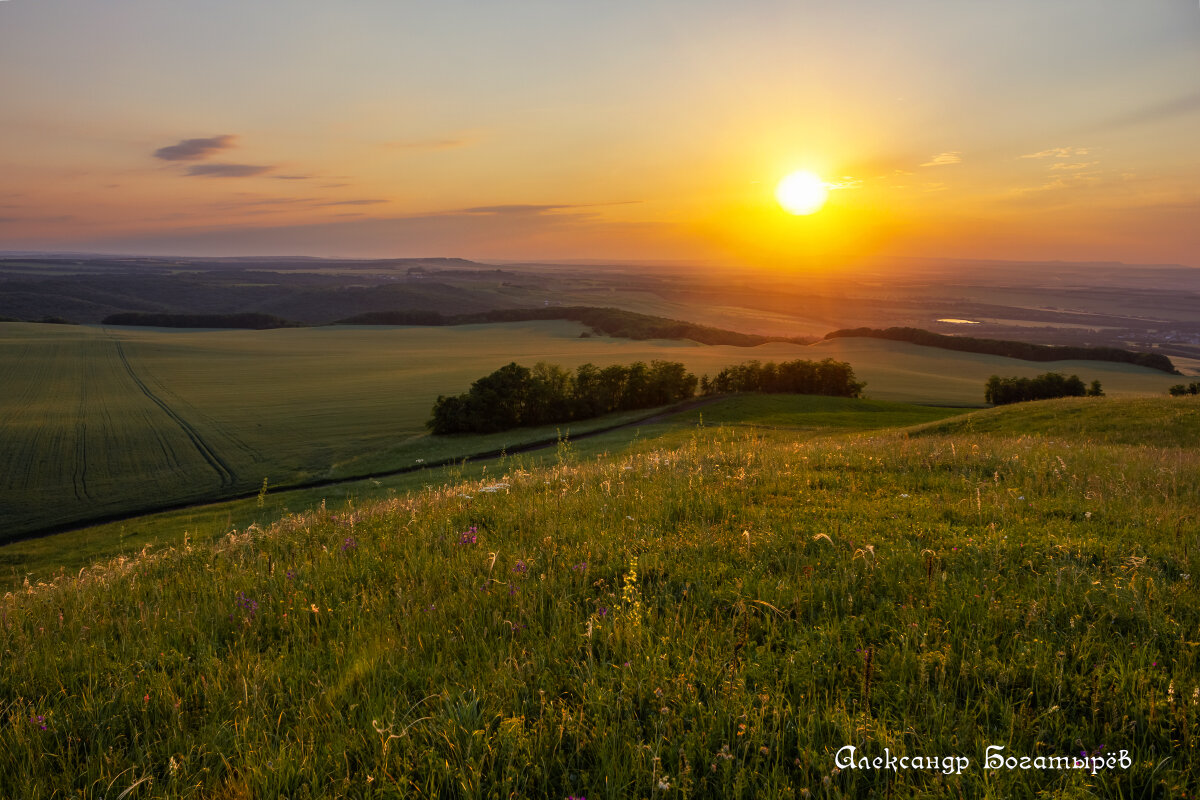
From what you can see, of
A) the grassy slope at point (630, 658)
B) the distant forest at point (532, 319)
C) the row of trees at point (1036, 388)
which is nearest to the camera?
the grassy slope at point (630, 658)

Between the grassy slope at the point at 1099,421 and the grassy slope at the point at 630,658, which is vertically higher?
the grassy slope at the point at 630,658

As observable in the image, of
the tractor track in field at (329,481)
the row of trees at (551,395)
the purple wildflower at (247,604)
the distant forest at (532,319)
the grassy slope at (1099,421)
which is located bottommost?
the tractor track in field at (329,481)

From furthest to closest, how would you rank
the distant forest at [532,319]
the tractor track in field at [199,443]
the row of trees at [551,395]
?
1. the distant forest at [532,319]
2. the row of trees at [551,395]
3. the tractor track in field at [199,443]

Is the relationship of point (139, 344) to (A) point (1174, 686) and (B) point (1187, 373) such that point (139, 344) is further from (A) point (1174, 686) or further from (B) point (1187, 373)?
(B) point (1187, 373)

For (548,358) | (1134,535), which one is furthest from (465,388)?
(1134,535)

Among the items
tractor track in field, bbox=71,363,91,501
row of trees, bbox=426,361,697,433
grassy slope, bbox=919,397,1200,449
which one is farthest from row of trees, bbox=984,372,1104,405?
tractor track in field, bbox=71,363,91,501

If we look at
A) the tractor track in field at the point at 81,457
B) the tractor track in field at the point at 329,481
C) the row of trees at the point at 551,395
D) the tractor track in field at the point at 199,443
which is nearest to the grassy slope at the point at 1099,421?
the tractor track in field at the point at 329,481

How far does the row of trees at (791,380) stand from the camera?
84250mm

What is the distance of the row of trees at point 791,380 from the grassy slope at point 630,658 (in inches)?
3092

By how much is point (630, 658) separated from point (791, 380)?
85.6 metres

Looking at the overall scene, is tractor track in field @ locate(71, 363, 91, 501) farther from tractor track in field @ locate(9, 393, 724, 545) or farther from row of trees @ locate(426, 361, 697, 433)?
row of trees @ locate(426, 361, 697, 433)

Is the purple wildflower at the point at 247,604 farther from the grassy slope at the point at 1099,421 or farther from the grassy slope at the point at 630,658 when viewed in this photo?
the grassy slope at the point at 1099,421

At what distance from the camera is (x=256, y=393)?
8519 centimetres

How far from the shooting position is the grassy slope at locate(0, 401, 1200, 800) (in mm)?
2961
